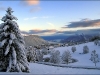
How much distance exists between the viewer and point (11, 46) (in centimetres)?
2200

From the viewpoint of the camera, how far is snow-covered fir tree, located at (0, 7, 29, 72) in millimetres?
21203

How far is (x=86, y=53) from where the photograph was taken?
142875 mm

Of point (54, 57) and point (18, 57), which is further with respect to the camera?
point (54, 57)

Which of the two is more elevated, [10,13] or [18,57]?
[10,13]

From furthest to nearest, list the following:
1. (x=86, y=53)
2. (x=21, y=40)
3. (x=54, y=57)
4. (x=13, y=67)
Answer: (x=86, y=53)
(x=54, y=57)
(x=21, y=40)
(x=13, y=67)

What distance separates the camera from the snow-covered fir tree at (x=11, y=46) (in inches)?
835

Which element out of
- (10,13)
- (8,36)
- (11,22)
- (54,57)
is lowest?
(54,57)

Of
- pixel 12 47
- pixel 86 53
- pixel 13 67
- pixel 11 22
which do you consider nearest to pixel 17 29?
pixel 11 22

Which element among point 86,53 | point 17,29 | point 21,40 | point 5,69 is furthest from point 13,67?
point 86,53

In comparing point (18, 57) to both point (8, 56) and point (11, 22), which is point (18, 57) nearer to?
point (8, 56)

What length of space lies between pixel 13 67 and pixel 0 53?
274 cm

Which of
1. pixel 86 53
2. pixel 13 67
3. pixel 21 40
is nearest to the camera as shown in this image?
pixel 13 67

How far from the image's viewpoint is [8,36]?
22.4 m

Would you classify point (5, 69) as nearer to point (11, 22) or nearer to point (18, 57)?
point (18, 57)
